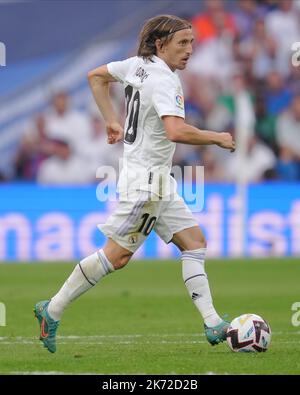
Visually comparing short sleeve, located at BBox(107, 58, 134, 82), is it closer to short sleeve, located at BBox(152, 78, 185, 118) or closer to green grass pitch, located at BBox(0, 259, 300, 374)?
short sleeve, located at BBox(152, 78, 185, 118)

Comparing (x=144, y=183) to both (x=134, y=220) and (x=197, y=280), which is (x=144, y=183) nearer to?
(x=134, y=220)

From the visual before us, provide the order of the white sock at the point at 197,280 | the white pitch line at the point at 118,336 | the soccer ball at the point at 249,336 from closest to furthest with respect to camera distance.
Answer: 1. the soccer ball at the point at 249,336
2. the white sock at the point at 197,280
3. the white pitch line at the point at 118,336

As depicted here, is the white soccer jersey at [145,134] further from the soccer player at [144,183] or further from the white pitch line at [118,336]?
the white pitch line at [118,336]

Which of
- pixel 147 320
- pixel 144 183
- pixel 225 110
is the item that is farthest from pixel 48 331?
pixel 225 110

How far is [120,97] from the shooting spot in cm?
2045

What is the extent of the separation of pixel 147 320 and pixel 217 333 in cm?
280

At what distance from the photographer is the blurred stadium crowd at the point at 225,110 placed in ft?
66.2

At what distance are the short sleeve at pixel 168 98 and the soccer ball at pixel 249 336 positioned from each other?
1.65 metres

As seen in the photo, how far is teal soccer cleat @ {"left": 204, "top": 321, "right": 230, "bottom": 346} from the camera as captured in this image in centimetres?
836

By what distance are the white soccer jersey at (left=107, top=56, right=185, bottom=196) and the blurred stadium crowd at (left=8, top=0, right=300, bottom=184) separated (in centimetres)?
1136

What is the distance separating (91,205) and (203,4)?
555cm

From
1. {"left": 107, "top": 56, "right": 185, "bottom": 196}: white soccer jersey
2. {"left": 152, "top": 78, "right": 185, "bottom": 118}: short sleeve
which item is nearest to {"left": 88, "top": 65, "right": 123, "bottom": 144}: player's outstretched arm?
{"left": 107, "top": 56, "right": 185, "bottom": 196}: white soccer jersey

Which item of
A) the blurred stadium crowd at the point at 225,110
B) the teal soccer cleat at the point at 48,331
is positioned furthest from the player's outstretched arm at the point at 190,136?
the blurred stadium crowd at the point at 225,110
